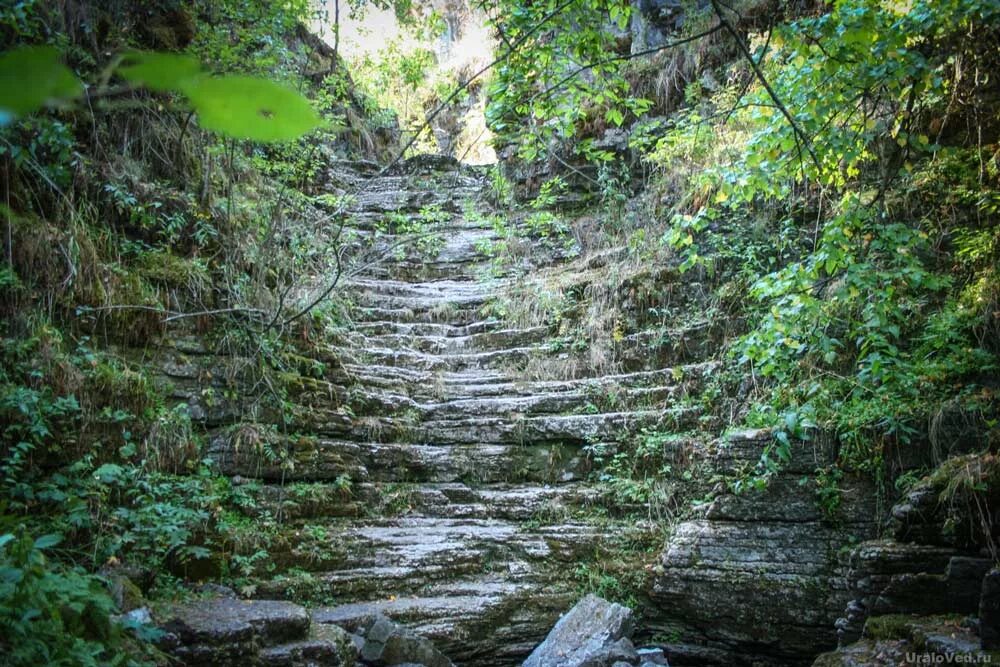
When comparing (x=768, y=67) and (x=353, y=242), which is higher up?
(x=768, y=67)

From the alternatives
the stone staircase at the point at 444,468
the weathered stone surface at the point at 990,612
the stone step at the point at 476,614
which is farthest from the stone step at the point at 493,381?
the weathered stone surface at the point at 990,612

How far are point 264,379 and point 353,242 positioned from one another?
3.32 meters

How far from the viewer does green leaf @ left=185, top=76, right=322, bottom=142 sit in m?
0.44

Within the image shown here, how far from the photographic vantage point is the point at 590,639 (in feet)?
12.7

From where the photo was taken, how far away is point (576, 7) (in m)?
3.29

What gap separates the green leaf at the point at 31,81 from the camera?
1.29ft

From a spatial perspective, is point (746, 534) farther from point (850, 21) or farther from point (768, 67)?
point (768, 67)

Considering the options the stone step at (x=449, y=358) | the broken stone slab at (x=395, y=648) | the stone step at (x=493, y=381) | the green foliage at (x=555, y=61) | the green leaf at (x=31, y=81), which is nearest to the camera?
the green leaf at (x=31, y=81)

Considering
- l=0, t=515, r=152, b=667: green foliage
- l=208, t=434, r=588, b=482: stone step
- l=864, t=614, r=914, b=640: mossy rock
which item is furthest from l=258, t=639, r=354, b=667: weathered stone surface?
l=864, t=614, r=914, b=640: mossy rock

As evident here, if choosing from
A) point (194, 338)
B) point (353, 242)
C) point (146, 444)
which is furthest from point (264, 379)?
point (353, 242)

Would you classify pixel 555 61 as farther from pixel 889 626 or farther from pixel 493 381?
pixel 493 381

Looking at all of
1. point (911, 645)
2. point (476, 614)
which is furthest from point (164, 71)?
point (476, 614)

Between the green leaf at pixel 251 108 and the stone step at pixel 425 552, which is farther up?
the green leaf at pixel 251 108

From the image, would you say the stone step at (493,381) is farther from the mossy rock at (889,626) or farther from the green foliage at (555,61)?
the green foliage at (555,61)
